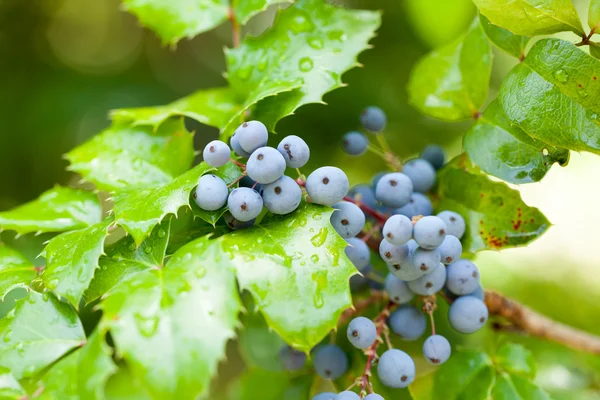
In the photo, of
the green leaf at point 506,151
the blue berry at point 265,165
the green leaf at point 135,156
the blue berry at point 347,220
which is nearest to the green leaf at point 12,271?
the green leaf at point 135,156

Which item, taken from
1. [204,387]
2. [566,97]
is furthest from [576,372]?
[204,387]

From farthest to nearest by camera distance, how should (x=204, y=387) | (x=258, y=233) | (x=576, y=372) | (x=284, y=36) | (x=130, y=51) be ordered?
(x=130, y=51) → (x=576, y=372) → (x=284, y=36) → (x=258, y=233) → (x=204, y=387)

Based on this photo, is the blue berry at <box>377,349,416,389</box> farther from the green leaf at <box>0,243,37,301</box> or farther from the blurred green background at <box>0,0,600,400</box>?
the blurred green background at <box>0,0,600,400</box>

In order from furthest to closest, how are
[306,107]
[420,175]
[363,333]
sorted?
[306,107] → [420,175] → [363,333]

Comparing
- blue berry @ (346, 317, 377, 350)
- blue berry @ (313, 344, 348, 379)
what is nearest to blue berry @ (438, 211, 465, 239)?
blue berry @ (346, 317, 377, 350)

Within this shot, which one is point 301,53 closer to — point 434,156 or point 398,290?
point 434,156

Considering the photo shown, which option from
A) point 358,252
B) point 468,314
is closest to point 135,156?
point 358,252

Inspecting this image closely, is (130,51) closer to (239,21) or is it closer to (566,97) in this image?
(239,21)
